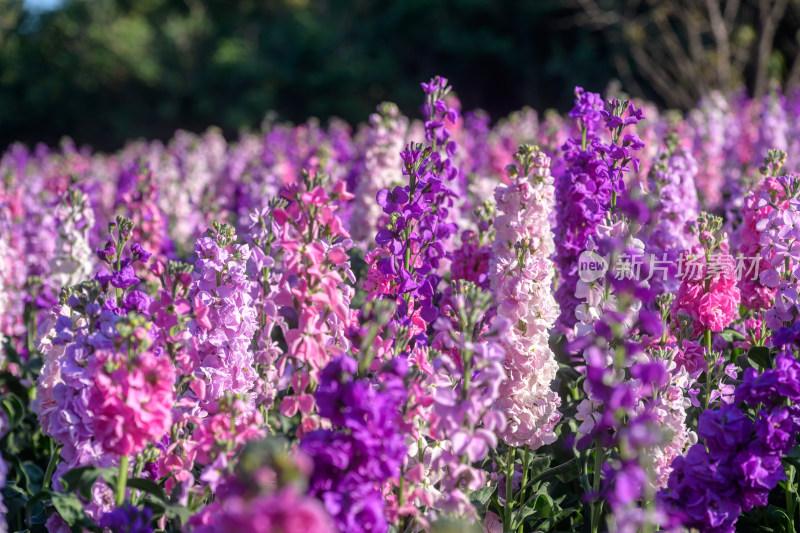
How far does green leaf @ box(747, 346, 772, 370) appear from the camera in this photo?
3.31 metres

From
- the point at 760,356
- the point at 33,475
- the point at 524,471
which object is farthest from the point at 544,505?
the point at 33,475

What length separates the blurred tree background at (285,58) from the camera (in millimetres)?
20484

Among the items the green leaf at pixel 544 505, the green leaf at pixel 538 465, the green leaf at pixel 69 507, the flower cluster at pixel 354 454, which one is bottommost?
the green leaf at pixel 544 505

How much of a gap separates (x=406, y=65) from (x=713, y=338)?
20.8 meters

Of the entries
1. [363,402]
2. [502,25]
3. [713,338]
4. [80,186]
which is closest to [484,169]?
[80,186]

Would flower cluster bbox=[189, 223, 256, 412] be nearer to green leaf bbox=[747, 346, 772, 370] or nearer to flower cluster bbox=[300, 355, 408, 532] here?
flower cluster bbox=[300, 355, 408, 532]

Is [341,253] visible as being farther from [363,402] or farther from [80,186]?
[80,186]

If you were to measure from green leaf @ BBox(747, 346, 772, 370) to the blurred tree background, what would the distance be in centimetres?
1456

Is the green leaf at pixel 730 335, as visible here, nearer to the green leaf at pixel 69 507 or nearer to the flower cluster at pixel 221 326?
the flower cluster at pixel 221 326

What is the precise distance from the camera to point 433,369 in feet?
8.91

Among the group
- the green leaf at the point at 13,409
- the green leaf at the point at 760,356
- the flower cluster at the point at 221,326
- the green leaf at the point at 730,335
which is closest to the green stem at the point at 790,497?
the green leaf at the point at 760,356

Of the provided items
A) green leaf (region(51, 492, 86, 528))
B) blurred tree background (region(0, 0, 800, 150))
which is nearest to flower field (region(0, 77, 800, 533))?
green leaf (region(51, 492, 86, 528))

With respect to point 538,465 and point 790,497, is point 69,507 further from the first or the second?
point 790,497

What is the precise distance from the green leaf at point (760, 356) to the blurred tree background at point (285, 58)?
1456cm
